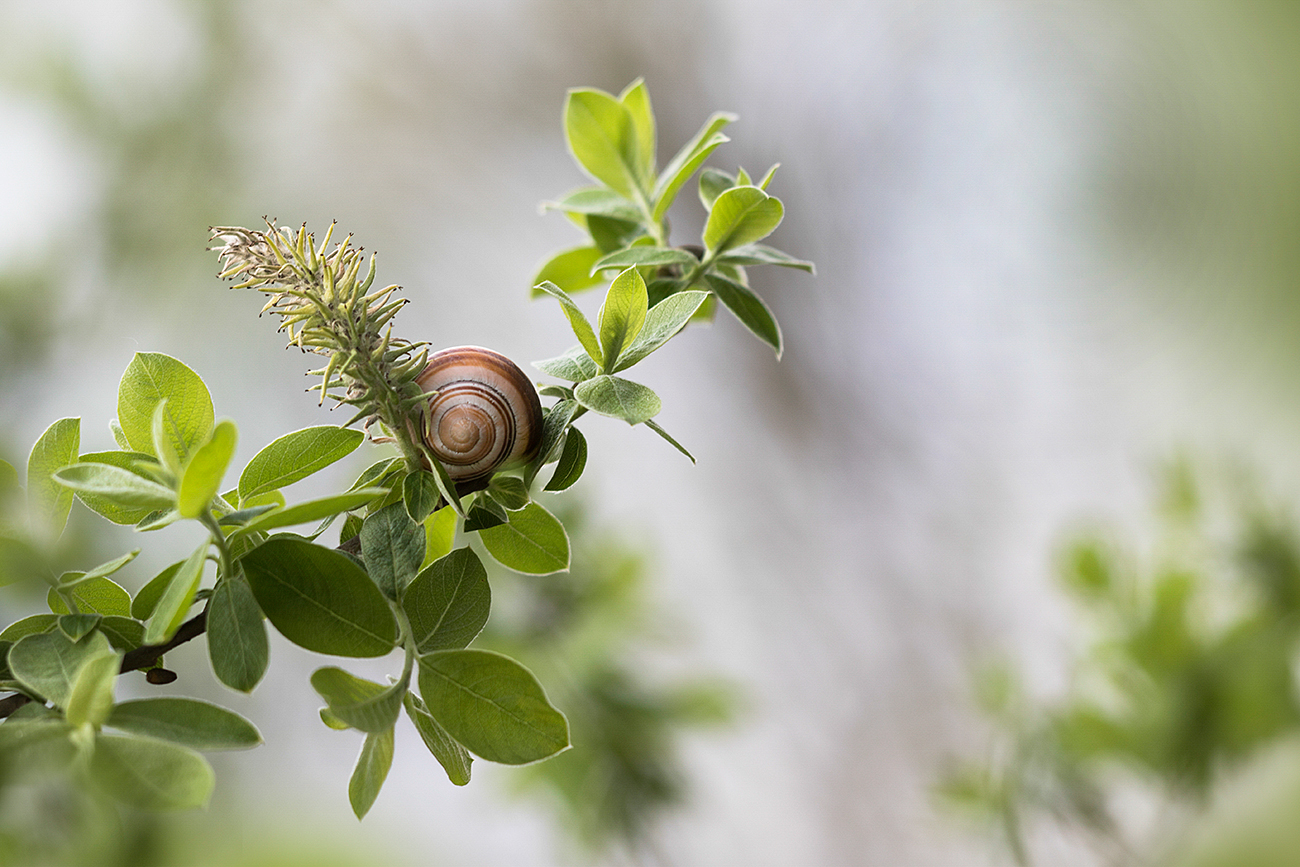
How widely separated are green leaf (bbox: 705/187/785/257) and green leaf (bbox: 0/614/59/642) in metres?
0.14

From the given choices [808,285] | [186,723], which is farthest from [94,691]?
[808,285]

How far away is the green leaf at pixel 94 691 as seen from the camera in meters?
0.11

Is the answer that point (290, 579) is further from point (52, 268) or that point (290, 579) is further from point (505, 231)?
point (505, 231)

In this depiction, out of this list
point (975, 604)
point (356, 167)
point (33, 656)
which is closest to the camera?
point (33, 656)

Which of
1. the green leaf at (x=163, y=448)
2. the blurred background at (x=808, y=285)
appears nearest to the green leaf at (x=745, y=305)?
the green leaf at (x=163, y=448)

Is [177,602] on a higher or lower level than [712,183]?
lower

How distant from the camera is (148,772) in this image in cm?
11

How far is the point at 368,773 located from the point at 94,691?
0.14 ft

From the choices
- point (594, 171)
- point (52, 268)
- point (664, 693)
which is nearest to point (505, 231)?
point (52, 268)

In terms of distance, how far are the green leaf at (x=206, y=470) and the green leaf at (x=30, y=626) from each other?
0.05 metres

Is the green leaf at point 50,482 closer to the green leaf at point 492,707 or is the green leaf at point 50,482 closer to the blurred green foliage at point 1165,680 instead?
the green leaf at point 492,707

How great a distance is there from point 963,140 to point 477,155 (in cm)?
80

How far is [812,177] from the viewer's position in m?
1.35

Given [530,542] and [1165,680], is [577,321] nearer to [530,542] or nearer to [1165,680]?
[530,542]
